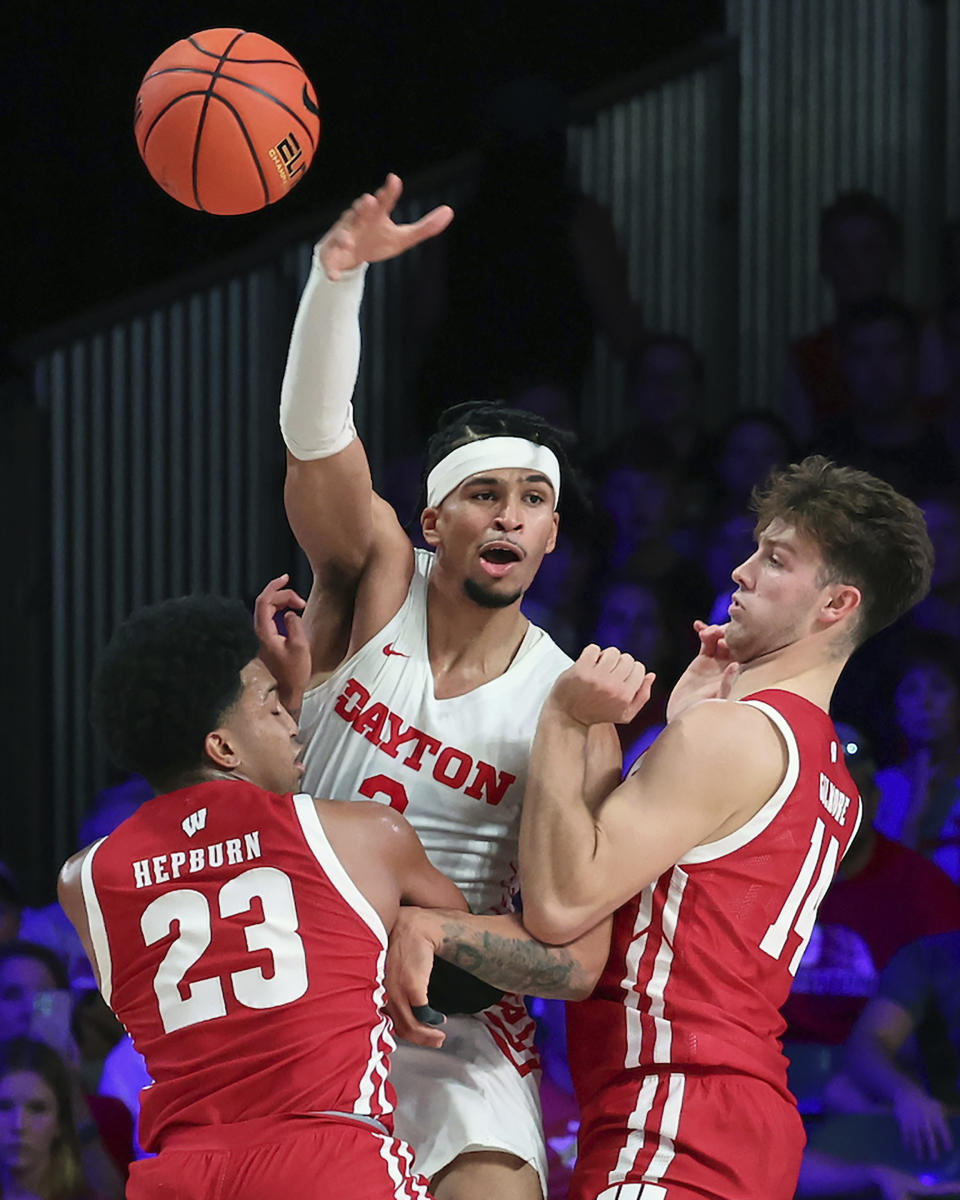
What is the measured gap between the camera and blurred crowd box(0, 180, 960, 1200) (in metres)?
4.61

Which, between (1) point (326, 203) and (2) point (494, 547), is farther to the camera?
(1) point (326, 203)

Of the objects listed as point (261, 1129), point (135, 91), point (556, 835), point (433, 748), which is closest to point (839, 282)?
point (135, 91)

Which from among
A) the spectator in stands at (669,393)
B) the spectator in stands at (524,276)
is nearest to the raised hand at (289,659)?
the spectator in stands at (669,393)

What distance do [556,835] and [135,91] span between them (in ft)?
19.3

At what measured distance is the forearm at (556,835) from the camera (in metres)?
2.64

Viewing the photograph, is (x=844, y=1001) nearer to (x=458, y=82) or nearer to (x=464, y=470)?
(x=464, y=470)

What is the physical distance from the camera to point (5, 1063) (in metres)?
4.85

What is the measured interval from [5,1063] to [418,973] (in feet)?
9.03

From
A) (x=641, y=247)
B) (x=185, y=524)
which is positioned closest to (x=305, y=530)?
(x=185, y=524)

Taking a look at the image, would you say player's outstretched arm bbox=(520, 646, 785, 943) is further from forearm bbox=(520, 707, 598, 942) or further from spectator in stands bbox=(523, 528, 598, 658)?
spectator in stands bbox=(523, 528, 598, 658)

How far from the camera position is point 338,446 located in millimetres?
3070

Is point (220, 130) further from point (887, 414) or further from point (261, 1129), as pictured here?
point (887, 414)

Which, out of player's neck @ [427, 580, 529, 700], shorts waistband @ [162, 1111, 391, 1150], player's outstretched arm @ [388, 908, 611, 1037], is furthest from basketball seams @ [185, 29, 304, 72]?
shorts waistband @ [162, 1111, 391, 1150]

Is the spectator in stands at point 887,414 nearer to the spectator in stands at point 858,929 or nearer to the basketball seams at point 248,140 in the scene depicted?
the spectator in stands at point 858,929
